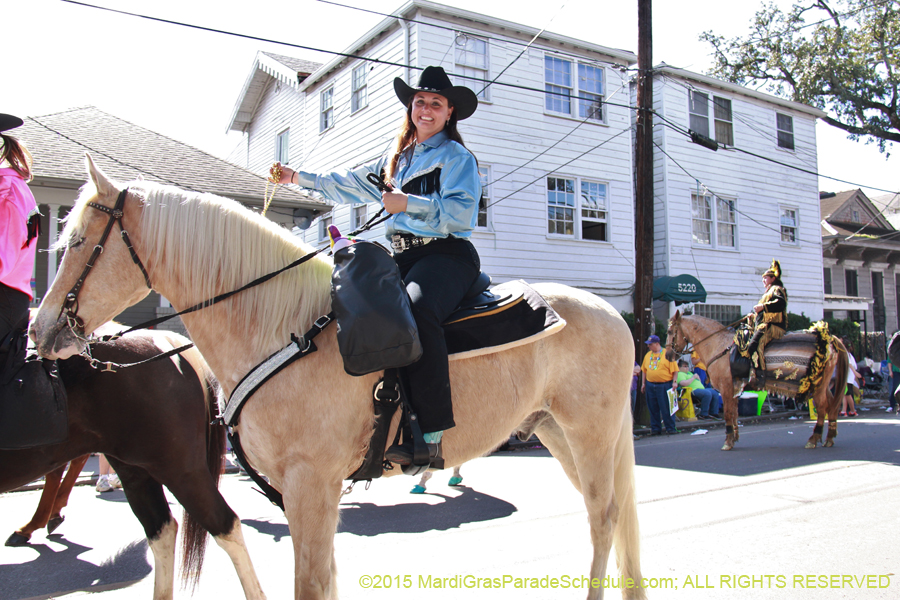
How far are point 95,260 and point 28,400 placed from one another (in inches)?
40.9

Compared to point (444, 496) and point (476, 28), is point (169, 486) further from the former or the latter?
point (476, 28)

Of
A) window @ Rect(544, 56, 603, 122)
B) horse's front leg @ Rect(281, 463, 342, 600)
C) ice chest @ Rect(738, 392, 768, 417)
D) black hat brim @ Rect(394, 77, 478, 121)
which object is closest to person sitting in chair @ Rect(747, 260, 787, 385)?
ice chest @ Rect(738, 392, 768, 417)

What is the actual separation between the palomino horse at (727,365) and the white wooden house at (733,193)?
6371mm

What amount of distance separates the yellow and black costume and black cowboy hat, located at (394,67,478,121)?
882cm

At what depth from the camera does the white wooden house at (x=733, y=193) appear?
1853 cm

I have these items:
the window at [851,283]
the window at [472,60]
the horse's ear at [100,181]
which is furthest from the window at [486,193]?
the window at [851,283]

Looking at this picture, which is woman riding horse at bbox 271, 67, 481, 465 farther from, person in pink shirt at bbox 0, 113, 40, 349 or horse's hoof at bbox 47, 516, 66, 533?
horse's hoof at bbox 47, 516, 66, 533

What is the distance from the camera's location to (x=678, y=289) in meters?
16.6

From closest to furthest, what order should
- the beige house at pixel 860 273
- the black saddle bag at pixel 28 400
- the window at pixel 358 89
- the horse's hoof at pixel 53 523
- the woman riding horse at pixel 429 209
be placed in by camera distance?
the woman riding horse at pixel 429 209 < the black saddle bag at pixel 28 400 < the horse's hoof at pixel 53 523 < the window at pixel 358 89 < the beige house at pixel 860 273

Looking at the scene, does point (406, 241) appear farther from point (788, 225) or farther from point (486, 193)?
point (788, 225)

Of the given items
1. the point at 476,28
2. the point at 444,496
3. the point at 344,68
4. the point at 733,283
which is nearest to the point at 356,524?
the point at 444,496

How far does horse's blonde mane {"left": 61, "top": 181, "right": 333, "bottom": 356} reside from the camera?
262 cm

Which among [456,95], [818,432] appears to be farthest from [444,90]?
[818,432]

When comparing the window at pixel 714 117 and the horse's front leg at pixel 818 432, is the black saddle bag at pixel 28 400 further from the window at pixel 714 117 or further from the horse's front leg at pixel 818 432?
the window at pixel 714 117
